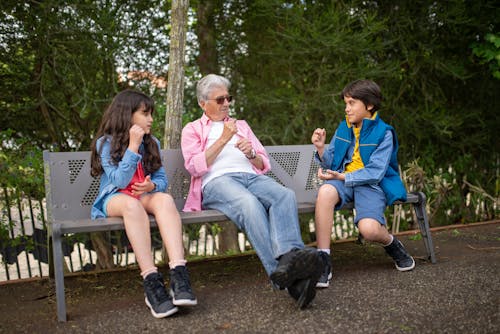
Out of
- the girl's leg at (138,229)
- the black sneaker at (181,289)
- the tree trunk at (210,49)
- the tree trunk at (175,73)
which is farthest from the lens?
the tree trunk at (210,49)

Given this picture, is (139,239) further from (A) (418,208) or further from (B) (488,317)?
(A) (418,208)

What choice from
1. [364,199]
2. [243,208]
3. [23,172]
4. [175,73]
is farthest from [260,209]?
[23,172]

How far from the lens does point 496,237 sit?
497cm

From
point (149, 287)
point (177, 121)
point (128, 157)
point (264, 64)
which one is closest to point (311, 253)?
point (149, 287)

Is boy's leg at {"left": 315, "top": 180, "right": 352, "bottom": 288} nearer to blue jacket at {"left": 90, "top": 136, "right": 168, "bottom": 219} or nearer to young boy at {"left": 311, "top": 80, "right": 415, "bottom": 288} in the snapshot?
young boy at {"left": 311, "top": 80, "right": 415, "bottom": 288}

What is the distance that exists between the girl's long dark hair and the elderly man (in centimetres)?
29

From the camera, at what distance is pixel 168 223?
9.55ft

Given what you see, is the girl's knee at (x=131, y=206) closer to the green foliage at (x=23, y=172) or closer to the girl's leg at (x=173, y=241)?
the girl's leg at (x=173, y=241)

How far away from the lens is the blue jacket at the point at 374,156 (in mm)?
3471

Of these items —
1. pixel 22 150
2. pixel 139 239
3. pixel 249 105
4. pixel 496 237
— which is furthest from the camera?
pixel 249 105

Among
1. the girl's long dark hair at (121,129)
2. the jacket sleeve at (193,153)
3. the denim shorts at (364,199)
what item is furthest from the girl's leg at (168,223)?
the denim shorts at (364,199)

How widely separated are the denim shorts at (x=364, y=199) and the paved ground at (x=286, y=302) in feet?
1.36

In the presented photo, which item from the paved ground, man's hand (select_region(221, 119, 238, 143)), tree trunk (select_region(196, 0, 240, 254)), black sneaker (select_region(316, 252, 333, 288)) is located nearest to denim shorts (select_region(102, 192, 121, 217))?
the paved ground

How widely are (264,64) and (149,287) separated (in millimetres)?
3954
